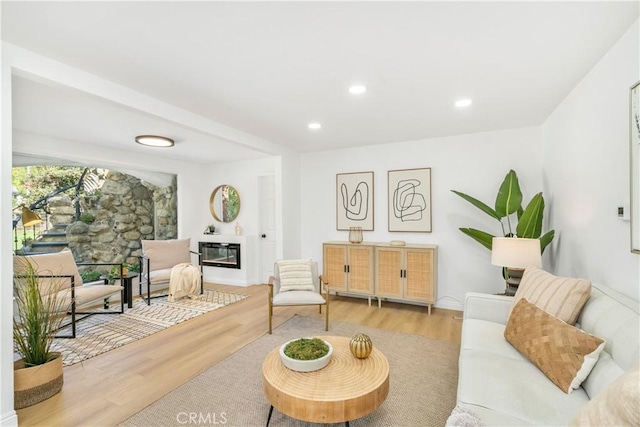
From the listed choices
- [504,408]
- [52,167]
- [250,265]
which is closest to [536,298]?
[504,408]

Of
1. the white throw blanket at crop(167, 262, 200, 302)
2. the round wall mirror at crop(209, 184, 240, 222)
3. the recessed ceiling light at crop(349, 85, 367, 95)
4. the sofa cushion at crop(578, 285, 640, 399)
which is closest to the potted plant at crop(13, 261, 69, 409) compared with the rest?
the white throw blanket at crop(167, 262, 200, 302)

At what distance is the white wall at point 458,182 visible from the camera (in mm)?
3807

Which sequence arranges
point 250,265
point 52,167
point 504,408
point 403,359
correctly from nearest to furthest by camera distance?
point 504,408 → point 403,359 → point 52,167 → point 250,265

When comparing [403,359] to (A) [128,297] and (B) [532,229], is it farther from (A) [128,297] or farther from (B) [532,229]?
(A) [128,297]

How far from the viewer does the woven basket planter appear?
6.72 ft

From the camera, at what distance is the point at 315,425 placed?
1.85 m

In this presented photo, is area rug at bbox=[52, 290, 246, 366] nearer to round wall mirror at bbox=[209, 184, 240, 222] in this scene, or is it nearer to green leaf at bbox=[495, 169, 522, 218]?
round wall mirror at bbox=[209, 184, 240, 222]

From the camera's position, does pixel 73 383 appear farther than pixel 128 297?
No

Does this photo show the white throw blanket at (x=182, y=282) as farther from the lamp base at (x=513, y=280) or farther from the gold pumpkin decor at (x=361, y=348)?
the lamp base at (x=513, y=280)

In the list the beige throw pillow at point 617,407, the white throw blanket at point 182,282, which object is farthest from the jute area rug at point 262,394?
the white throw blanket at point 182,282

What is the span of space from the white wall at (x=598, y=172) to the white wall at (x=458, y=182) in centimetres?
75

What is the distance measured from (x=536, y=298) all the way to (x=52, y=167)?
5.98m

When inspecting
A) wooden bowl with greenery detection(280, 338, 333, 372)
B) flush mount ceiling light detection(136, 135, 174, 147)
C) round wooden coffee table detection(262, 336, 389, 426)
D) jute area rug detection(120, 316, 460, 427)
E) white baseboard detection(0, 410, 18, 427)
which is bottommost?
jute area rug detection(120, 316, 460, 427)

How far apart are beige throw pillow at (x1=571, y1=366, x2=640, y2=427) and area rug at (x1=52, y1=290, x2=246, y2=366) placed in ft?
11.7
